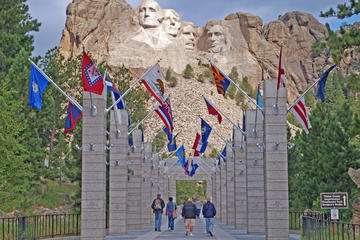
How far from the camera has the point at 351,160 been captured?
107 feet

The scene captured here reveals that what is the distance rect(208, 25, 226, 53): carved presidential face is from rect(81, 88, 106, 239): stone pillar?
14665cm

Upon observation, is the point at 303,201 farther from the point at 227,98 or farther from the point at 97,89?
the point at 227,98

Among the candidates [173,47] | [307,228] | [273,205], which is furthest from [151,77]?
[173,47]

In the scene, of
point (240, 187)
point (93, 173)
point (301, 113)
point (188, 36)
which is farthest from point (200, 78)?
point (93, 173)

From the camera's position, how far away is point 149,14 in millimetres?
157250

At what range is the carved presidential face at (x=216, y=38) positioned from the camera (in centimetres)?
A: 16888

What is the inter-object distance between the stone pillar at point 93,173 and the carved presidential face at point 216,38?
14665 cm

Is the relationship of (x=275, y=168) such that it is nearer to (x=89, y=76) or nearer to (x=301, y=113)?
(x=301, y=113)

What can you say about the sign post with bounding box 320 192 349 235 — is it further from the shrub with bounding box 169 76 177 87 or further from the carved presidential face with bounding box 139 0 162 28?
the carved presidential face with bounding box 139 0 162 28

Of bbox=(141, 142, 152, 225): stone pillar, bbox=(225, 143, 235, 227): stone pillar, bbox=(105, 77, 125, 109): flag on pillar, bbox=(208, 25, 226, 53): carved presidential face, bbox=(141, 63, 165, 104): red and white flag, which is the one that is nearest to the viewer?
bbox=(141, 63, 165, 104): red and white flag

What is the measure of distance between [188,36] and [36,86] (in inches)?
5919

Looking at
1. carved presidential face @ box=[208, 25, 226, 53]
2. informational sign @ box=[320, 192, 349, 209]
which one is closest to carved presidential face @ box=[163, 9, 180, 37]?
carved presidential face @ box=[208, 25, 226, 53]

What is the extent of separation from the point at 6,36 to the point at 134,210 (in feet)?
50.8

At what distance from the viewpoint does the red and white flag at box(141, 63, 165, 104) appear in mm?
24719
